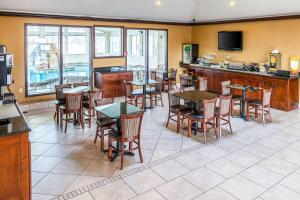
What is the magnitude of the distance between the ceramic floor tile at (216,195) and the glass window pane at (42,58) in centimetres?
670

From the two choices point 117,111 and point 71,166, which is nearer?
point 71,166

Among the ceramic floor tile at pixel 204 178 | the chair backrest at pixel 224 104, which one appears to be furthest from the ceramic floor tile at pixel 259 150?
the ceramic floor tile at pixel 204 178

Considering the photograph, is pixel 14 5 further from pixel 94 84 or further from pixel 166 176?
pixel 166 176

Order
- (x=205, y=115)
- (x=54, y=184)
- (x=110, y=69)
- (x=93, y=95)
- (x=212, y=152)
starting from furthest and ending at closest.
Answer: (x=110, y=69), (x=93, y=95), (x=205, y=115), (x=212, y=152), (x=54, y=184)

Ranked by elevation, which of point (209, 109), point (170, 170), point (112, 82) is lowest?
point (170, 170)

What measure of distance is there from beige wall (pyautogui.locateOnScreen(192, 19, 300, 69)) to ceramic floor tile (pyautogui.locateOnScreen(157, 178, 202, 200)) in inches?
253

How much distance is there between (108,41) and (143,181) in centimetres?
699

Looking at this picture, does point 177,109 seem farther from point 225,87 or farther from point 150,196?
point 150,196

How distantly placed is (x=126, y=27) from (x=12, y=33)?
3.94m

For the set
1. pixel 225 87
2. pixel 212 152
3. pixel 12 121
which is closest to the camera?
pixel 12 121

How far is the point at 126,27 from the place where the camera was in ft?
33.6

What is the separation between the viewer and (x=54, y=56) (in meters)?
9.02

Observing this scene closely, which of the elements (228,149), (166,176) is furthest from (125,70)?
(166,176)

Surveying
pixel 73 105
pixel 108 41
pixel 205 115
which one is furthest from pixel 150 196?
pixel 108 41
